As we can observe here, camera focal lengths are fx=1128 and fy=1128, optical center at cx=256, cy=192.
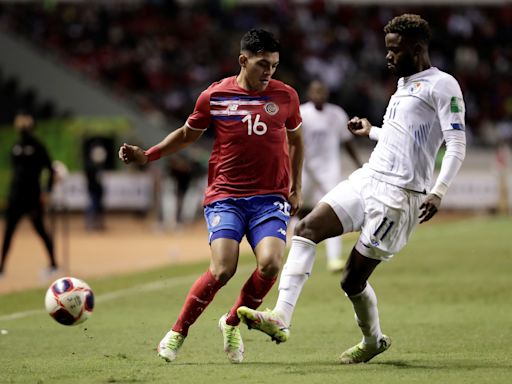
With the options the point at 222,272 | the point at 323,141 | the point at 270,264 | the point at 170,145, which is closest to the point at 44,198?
the point at 323,141

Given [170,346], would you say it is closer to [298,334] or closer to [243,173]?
[243,173]

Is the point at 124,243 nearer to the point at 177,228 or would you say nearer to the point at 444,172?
the point at 177,228

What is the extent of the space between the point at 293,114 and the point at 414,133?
42.6 inches

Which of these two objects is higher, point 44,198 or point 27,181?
point 27,181

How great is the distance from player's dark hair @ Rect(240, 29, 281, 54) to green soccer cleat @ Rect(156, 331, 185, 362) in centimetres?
222

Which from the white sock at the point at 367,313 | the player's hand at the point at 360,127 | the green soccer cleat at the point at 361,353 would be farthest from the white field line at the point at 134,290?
the player's hand at the point at 360,127

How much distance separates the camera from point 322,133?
52.2ft

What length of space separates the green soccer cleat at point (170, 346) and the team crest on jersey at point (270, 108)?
5.94ft

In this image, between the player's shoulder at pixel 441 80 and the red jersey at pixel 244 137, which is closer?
the player's shoulder at pixel 441 80

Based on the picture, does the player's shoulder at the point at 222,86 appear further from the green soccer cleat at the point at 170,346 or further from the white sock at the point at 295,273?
the green soccer cleat at the point at 170,346

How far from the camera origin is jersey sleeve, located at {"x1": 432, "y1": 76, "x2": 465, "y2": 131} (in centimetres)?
792

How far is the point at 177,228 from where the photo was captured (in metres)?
27.9

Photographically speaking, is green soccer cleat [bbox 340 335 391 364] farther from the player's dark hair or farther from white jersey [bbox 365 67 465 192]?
the player's dark hair

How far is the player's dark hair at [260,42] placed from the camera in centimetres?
839
